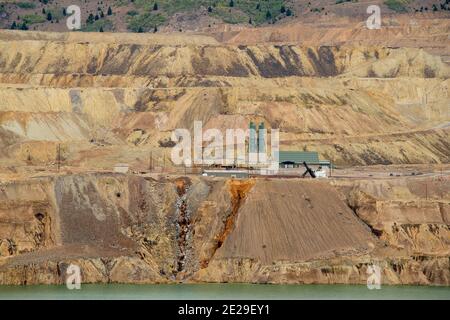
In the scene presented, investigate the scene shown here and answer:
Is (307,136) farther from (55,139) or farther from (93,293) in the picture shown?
(93,293)

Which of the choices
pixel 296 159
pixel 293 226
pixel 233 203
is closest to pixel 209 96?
pixel 296 159

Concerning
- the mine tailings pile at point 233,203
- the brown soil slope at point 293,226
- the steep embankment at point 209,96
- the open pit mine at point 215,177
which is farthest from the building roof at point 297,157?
the mine tailings pile at point 233,203
